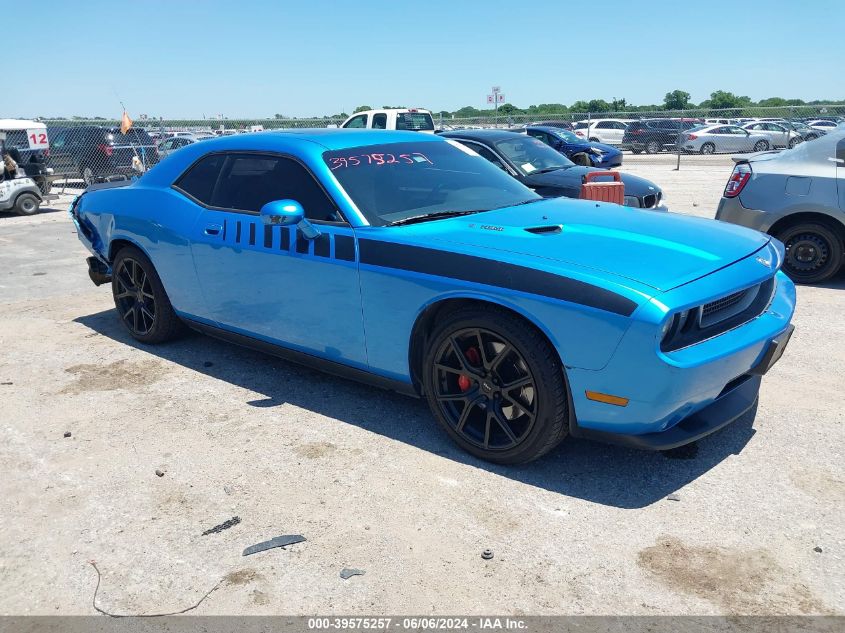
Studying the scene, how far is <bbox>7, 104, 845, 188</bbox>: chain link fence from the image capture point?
63.1 ft

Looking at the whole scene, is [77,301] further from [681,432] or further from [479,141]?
[681,432]

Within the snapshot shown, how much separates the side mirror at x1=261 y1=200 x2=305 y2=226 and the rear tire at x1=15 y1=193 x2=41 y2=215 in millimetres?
12840

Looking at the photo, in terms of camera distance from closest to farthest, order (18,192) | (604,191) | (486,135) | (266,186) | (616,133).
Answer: (266,186)
(604,191)
(486,135)
(18,192)
(616,133)

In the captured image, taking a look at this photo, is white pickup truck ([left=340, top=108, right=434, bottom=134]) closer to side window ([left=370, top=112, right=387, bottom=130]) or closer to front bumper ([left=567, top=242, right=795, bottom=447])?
side window ([left=370, top=112, right=387, bottom=130])

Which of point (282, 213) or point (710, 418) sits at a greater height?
point (282, 213)

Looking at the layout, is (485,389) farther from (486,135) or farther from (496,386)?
(486,135)

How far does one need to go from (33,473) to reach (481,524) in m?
2.35

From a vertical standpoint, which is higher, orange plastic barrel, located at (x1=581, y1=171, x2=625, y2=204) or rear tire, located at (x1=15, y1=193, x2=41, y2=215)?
orange plastic barrel, located at (x1=581, y1=171, x2=625, y2=204)

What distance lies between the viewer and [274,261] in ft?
13.8

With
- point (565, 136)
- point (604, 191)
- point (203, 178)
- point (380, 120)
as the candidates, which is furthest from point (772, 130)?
point (203, 178)

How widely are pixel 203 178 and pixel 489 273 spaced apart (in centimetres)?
253

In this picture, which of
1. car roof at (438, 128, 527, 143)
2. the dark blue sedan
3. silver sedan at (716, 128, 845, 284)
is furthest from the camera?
the dark blue sedan

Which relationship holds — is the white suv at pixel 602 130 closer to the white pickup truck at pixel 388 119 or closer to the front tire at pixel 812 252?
the white pickup truck at pixel 388 119

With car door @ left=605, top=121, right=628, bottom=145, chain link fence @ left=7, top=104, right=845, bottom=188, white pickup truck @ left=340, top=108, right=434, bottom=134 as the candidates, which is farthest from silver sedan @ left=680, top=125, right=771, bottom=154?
white pickup truck @ left=340, top=108, right=434, bottom=134
